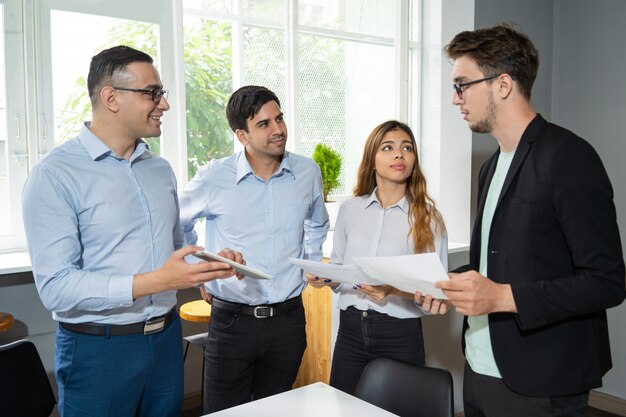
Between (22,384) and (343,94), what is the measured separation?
10.8ft

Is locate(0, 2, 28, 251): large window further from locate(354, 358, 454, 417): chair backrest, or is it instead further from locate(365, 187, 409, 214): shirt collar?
locate(354, 358, 454, 417): chair backrest

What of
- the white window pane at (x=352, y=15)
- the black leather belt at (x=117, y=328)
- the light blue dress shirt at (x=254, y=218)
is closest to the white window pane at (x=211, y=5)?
the white window pane at (x=352, y=15)

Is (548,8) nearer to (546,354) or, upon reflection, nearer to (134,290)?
(546,354)

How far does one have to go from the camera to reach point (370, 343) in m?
2.32

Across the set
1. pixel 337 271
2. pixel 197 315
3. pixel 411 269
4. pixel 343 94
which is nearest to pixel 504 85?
pixel 411 269

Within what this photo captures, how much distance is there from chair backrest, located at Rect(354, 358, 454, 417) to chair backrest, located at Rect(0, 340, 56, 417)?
1.08m

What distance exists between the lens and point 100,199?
1.83 metres

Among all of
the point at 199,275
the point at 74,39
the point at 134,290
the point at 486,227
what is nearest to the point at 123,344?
the point at 134,290

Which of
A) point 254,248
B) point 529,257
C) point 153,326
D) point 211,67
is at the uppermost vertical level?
point 211,67

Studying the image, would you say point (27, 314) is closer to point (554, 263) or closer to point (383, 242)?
point (383, 242)

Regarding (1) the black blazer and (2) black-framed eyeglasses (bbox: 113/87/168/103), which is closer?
(1) the black blazer

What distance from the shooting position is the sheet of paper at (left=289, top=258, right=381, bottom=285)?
5.71ft

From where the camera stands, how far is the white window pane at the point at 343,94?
4289 millimetres

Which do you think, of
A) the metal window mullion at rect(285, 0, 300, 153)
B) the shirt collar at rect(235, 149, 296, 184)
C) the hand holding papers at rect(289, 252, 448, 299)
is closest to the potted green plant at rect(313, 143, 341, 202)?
the metal window mullion at rect(285, 0, 300, 153)
